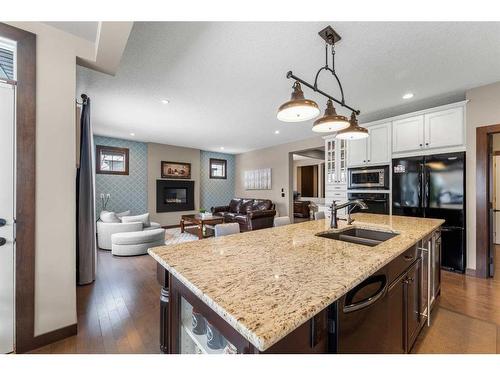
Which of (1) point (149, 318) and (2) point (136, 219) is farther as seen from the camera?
(2) point (136, 219)

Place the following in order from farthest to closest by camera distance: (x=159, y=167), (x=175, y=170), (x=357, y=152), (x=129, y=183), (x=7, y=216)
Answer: (x=175, y=170) < (x=159, y=167) < (x=129, y=183) < (x=357, y=152) < (x=7, y=216)

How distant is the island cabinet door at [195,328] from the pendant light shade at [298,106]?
126 cm

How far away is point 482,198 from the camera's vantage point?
2873mm

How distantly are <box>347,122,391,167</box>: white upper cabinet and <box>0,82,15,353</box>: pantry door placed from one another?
4599 mm

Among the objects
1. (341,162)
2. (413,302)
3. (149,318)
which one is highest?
(341,162)

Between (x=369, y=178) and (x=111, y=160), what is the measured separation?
→ 646 centimetres

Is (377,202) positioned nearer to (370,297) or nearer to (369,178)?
(369,178)

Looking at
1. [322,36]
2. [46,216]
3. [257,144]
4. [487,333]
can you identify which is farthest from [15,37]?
[257,144]

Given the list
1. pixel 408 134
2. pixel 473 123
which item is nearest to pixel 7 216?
pixel 408 134

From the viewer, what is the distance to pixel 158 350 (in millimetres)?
1655

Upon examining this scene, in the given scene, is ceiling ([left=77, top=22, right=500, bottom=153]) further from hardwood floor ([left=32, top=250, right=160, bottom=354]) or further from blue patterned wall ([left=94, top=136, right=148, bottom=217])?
hardwood floor ([left=32, top=250, right=160, bottom=354])

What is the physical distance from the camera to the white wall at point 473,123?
2.83 meters
